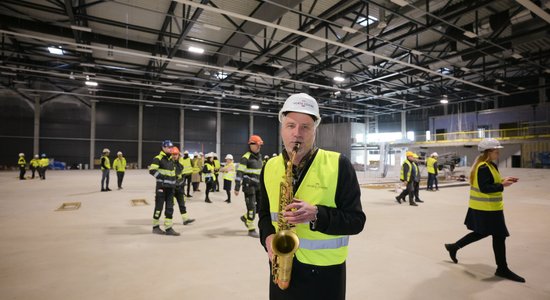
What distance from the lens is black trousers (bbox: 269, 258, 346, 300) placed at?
4.93 ft

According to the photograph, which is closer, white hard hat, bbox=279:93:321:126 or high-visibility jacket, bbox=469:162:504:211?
white hard hat, bbox=279:93:321:126

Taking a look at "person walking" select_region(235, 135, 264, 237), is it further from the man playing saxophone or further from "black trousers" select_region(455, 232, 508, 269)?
the man playing saxophone

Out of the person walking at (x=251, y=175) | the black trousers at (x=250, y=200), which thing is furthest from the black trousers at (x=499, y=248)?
the person walking at (x=251, y=175)

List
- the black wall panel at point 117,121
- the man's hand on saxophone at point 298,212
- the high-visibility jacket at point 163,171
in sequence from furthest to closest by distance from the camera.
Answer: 1. the black wall panel at point 117,121
2. the high-visibility jacket at point 163,171
3. the man's hand on saxophone at point 298,212

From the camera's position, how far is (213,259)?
179 inches

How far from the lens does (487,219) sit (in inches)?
148

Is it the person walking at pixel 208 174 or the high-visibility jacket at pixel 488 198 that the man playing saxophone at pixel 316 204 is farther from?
the person walking at pixel 208 174

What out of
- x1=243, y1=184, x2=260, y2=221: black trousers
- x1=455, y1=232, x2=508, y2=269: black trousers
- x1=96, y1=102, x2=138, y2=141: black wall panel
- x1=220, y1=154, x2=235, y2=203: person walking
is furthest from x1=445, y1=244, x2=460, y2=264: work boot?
x1=96, y1=102, x2=138, y2=141: black wall panel

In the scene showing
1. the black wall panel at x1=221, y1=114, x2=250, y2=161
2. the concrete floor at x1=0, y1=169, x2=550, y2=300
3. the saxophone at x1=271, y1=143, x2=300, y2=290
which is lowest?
the concrete floor at x1=0, y1=169, x2=550, y2=300

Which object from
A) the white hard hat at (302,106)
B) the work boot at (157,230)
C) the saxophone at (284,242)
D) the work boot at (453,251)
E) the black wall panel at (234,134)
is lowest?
the work boot at (157,230)

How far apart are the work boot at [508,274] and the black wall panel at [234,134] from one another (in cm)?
3202

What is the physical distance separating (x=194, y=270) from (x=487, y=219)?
4.35m

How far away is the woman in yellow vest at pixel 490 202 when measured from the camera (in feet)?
12.2

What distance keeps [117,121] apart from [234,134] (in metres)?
13.5
